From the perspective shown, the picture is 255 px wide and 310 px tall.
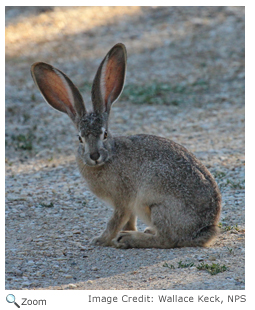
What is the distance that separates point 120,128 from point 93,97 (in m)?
4.44

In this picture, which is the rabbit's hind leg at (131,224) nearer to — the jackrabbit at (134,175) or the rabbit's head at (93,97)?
the jackrabbit at (134,175)

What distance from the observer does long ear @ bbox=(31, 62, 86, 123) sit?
20.6 feet

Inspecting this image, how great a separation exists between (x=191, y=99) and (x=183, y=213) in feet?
21.9

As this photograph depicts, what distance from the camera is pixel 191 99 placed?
12.2m

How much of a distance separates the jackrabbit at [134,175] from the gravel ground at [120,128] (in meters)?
0.21

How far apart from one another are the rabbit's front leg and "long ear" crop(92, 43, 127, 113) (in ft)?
3.88

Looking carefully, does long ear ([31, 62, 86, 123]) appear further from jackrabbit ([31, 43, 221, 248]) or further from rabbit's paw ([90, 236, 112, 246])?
rabbit's paw ([90, 236, 112, 246])

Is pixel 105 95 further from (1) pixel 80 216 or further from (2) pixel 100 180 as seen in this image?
(1) pixel 80 216

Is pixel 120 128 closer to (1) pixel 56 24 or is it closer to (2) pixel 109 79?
(2) pixel 109 79

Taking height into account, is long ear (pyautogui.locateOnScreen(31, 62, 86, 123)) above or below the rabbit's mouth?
above

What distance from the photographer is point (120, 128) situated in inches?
420
